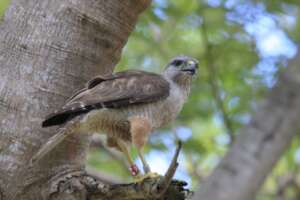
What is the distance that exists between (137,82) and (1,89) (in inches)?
41.2

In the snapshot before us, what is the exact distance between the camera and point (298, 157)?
370 inches

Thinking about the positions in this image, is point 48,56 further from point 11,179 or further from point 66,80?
point 11,179

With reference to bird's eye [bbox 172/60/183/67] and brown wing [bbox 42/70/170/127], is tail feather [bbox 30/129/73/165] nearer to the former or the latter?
brown wing [bbox 42/70/170/127]

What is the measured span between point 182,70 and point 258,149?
0.91 meters

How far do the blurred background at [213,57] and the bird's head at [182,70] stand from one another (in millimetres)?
1614

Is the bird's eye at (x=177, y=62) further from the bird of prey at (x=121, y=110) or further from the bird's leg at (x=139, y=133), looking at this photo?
the bird's leg at (x=139, y=133)

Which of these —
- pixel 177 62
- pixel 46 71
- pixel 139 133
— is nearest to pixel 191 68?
pixel 177 62

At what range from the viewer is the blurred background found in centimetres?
767

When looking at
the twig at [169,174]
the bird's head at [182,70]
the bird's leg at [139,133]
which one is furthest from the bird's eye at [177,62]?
the twig at [169,174]

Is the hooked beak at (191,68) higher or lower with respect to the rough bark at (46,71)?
higher

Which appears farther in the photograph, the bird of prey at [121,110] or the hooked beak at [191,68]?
the hooked beak at [191,68]

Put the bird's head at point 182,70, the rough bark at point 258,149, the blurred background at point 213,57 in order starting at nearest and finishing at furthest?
the rough bark at point 258,149 → the bird's head at point 182,70 → the blurred background at point 213,57

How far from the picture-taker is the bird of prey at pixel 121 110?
440 centimetres

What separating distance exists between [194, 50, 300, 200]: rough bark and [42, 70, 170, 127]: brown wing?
71 centimetres
